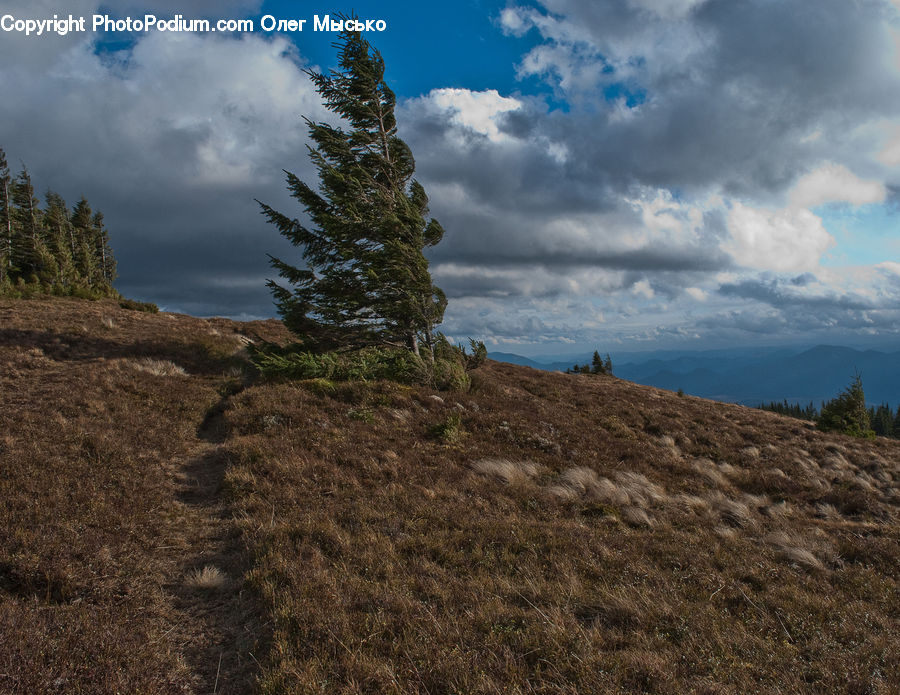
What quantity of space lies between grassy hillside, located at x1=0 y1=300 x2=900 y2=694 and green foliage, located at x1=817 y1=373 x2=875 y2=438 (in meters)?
16.7

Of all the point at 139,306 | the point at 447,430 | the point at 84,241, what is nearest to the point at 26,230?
the point at 84,241

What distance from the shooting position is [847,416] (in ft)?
92.2

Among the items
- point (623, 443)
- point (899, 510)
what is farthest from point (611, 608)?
point (899, 510)

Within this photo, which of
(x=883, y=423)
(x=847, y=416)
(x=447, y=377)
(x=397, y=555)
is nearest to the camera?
(x=397, y=555)

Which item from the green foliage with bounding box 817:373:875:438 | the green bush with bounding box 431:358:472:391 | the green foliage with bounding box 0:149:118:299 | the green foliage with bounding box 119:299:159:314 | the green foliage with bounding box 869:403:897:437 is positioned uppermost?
the green foliage with bounding box 0:149:118:299

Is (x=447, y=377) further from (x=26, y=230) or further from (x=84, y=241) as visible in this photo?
(x=84, y=241)

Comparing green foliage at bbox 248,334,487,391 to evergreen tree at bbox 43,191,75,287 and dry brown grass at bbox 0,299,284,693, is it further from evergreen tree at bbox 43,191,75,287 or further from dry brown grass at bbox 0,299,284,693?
evergreen tree at bbox 43,191,75,287

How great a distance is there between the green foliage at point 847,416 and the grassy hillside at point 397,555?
656 inches

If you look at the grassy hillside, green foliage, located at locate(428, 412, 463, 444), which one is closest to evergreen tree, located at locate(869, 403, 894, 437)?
the grassy hillside

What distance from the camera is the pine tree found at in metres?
16.8

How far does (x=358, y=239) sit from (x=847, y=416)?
3415 centimetres

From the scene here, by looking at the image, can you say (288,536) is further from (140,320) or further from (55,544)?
(140,320)

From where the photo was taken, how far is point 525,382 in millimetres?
25656

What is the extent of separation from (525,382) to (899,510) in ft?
53.9
